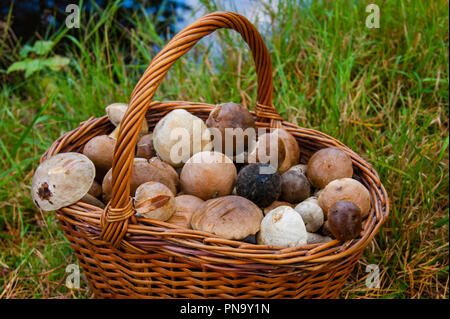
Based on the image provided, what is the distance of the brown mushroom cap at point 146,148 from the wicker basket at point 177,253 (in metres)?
0.47

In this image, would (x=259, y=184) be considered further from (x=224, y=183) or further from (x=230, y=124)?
(x=230, y=124)

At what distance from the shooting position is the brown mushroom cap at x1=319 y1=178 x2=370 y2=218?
62.9 inches

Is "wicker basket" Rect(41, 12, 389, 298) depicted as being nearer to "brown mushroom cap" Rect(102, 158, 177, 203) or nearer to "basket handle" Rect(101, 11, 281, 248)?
"basket handle" Rect(101, 11, 281, 248)

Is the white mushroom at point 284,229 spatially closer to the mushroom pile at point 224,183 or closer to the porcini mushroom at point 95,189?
the mushroom pile at point 224,183

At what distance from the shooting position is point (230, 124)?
1.90 meters

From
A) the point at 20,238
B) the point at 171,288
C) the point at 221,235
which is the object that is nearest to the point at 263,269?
the point at 221,235

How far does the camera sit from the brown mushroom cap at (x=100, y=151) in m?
1.81

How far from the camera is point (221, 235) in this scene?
1432 mm

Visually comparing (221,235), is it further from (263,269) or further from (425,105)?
(425,105)

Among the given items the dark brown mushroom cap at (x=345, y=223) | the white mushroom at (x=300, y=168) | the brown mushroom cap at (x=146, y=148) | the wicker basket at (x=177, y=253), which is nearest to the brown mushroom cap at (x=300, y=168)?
the white mushroom at (x=300, y=168)

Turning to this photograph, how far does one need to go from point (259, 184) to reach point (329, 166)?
0.34 meters

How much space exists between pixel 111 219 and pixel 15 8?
11.0 feet
